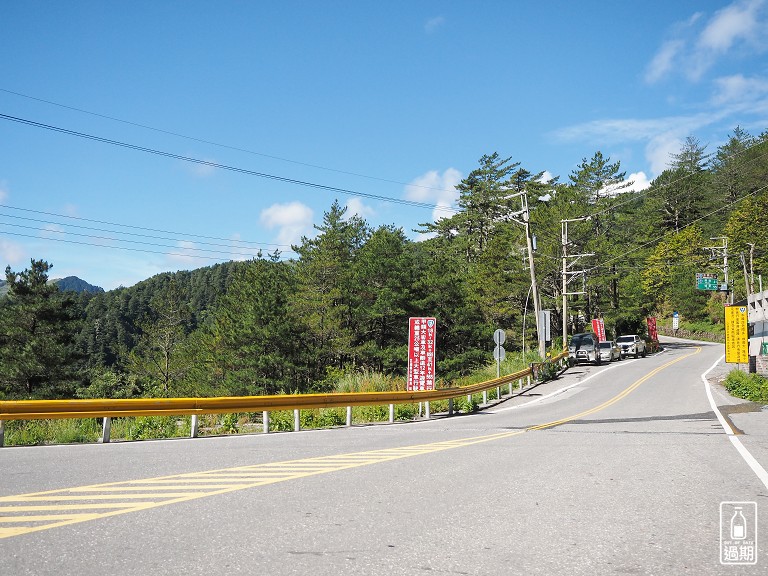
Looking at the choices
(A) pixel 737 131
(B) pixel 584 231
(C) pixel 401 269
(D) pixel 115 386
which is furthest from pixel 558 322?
(A) pixel 737 131

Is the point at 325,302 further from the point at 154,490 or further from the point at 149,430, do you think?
the point at 154,490

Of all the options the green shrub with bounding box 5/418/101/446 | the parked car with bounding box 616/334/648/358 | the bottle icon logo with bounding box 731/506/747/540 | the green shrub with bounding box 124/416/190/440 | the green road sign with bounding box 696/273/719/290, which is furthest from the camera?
the green road sign with bounding box 696/273/719/290

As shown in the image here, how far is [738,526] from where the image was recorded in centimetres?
517

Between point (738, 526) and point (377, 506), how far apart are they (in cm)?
329

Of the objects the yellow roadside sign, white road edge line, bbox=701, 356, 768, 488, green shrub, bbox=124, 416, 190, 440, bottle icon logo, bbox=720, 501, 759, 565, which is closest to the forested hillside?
the yellow roadside sign

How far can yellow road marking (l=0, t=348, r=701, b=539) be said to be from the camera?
525 cm

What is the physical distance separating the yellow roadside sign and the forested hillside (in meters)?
12.5

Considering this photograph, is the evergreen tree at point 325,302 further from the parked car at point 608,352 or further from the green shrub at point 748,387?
the green shrub at point 748,387

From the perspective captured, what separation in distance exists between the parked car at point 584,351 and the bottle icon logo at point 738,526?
40380 mm

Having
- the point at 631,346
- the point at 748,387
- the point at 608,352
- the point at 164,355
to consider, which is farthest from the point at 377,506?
the point at 164,355

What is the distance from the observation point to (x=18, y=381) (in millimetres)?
47000

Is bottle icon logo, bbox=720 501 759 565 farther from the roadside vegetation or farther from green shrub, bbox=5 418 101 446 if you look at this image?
the roadside vegetation

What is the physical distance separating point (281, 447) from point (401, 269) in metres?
42.6

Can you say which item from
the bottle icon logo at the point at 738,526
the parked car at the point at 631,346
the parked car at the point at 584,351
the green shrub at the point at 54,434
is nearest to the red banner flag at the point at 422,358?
the green shrub at the point at 54,434
